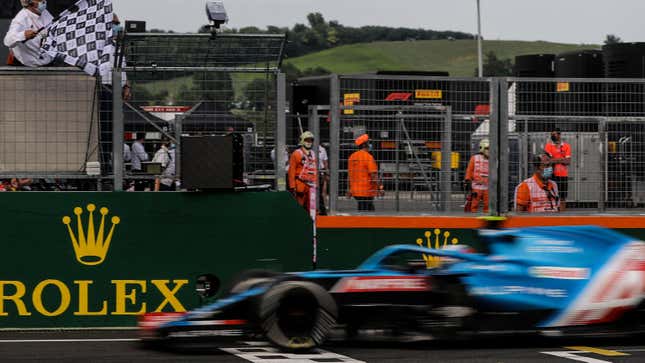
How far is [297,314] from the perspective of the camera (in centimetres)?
940

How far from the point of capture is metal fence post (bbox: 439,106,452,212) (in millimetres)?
12570

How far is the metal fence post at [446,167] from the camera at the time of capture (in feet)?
41.2

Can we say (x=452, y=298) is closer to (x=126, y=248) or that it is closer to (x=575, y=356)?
(x=575, y=356)

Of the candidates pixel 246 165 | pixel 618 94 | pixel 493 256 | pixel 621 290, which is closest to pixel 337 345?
pixel 493 256

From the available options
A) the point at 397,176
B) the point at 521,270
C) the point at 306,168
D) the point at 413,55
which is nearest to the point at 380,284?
the point at 521,270

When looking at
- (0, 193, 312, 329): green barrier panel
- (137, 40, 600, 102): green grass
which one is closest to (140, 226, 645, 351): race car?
(0, 193, 312, 329): green barrier panel

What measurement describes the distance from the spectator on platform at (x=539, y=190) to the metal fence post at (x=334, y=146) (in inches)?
78.4

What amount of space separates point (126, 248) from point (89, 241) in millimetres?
364

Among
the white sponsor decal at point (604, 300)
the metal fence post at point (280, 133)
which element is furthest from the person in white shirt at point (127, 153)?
the white sponsor decal at point (604, 300)

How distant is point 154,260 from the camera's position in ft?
38.2

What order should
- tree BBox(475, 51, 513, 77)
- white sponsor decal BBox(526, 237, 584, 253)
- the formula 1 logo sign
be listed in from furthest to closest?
tree BBox(475, 51, 513, 77) < the formula 1 logo sign < white sponsor decal BBox(526, 237, 584, 253)

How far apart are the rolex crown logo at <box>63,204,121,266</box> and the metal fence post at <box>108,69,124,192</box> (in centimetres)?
51

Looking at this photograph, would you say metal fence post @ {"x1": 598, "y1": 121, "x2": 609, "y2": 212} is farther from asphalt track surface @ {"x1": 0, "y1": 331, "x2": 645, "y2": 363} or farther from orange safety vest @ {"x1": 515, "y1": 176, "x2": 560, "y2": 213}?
asphalt track surface @ {"x1": 0, "y1": 331, "x2": 645, "y2": 363}

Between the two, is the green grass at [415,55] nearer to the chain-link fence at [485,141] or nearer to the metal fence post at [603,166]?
the chain-link fence at [485,141]
